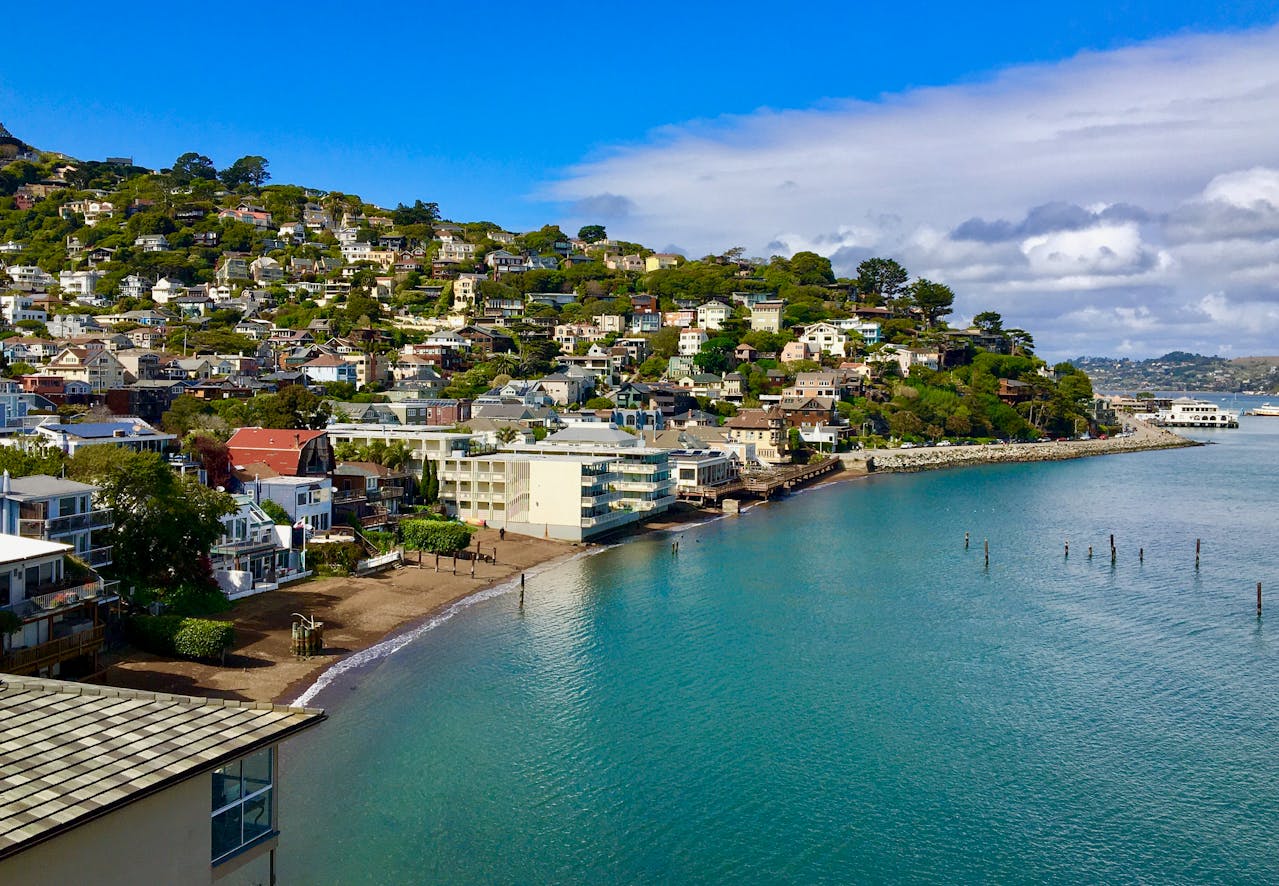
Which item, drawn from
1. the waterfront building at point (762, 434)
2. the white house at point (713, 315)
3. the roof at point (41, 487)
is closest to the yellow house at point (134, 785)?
the roof at point (41, 487)

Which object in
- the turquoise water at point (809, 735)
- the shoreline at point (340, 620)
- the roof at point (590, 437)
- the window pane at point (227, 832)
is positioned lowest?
the turquoise water at point (809, 735)

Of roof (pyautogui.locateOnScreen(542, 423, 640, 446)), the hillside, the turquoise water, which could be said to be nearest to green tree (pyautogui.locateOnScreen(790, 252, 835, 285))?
the hillside

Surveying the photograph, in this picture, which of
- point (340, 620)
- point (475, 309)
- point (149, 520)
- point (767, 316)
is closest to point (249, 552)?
point (149, 520)

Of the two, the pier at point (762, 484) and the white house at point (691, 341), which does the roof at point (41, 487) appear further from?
the white house at point (691, 341)

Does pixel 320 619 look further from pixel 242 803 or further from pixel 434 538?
pixel 242 803

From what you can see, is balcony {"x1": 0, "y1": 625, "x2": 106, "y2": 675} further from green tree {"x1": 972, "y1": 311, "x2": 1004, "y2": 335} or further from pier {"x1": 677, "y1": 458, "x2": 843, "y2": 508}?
green tree {"x1": 972, "y1": 311, "x2": 1004, "y2": 335}

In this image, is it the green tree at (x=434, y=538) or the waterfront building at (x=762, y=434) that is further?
the waterfront building at (x=762, y=434)

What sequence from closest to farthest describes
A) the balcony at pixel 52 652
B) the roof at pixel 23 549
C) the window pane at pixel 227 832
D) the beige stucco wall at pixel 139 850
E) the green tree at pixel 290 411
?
1. the beige stucco wall at pixel 139 850
2. the window pane at pixel 227 832
3. the balcony at pixel 52 652
4. the roof at pixel 23 549
5. the green tree at pixel 290 411

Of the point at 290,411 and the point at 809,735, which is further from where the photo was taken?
the point at 290,411
